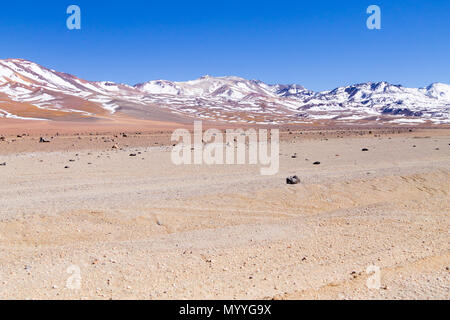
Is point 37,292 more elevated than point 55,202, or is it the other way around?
point 55,202

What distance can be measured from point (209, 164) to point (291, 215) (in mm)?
9684

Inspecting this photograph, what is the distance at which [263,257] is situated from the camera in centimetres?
808

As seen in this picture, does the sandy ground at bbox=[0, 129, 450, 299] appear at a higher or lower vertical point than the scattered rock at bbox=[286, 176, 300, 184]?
lower

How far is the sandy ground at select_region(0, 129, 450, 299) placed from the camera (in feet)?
22.1

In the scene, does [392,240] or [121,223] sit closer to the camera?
[392,240]

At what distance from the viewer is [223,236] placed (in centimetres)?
930

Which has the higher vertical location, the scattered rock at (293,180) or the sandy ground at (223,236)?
the scattered rock at (293,180)

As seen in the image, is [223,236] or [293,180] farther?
[293,180]

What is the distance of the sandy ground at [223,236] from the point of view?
674 cm

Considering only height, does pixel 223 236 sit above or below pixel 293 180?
below

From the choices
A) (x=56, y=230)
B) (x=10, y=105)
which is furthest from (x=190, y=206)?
(x=10, y=105)

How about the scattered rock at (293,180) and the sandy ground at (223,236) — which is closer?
the sandy ground at (223,236)

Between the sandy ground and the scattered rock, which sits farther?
the scattered rock
